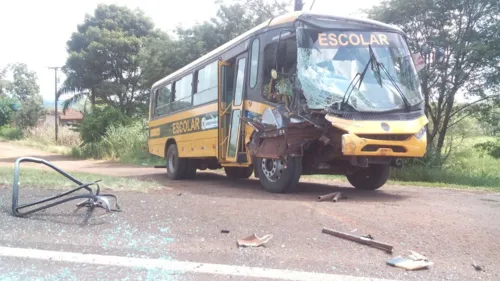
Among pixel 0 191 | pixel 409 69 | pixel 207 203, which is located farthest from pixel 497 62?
pixel 0 191

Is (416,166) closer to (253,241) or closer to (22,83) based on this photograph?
(253,241)

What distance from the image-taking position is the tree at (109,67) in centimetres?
2694

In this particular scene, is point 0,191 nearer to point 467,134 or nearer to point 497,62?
point 497,62

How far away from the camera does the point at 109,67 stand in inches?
1075

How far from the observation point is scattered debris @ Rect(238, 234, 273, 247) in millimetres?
3963

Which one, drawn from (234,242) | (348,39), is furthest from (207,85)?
(234,242)

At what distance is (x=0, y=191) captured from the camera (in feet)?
20.0

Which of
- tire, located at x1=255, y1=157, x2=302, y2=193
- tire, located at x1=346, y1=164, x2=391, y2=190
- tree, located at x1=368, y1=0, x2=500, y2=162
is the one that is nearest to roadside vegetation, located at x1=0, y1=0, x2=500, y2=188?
tree, located at x1=368, y1=0, x2=500, y2=162

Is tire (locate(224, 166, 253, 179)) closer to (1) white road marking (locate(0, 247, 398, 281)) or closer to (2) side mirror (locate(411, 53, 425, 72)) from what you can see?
(2) side mirror (locate(411, 53, 425, 72))

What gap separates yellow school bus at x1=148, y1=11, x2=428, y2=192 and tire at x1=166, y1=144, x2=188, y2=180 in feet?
10.2

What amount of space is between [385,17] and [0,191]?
1257 cm

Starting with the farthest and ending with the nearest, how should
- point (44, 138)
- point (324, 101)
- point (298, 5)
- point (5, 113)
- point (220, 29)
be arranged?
point (5, 113) → point (44, 138) → point (220, 29) → point (298, 5) → point (324, 101)

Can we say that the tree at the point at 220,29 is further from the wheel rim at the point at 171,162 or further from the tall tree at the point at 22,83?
the tall tree at the point at 22,83

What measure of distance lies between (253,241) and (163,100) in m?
9.48
